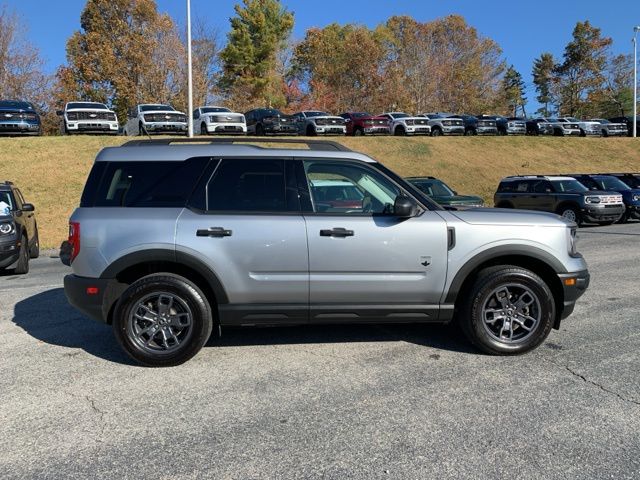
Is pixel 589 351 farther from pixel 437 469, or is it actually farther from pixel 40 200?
pixel 40 200

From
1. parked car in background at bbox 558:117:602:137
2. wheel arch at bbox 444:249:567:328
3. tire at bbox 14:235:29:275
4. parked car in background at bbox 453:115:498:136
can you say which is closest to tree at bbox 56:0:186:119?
parked car in background at bbox 453:115:498:136

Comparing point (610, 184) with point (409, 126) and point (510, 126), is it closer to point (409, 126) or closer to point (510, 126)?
point (409, 126)

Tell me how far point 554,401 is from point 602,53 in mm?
67464

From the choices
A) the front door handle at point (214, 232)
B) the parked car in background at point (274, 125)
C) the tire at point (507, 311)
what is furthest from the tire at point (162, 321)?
the parked car in background at point (274, 125)

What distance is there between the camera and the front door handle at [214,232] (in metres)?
4.51

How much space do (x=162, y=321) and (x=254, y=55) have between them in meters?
50.1

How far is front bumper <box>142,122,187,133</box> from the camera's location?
80.5 feet

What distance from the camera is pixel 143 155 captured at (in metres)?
4.73

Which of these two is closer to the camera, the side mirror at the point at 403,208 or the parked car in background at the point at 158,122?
the side mirror at the point at 403,208

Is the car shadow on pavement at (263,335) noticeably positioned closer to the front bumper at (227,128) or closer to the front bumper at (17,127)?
the front bumper at (17,127)

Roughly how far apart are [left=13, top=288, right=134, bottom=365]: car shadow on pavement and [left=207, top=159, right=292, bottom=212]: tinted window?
5.43 ft

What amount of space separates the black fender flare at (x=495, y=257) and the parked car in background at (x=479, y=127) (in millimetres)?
31189

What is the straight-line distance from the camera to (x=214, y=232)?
4508 mm

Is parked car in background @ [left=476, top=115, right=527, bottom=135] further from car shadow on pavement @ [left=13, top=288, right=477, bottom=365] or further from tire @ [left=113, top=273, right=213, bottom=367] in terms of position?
tire @ [left=113, top=273, right=213, bottom=367]
